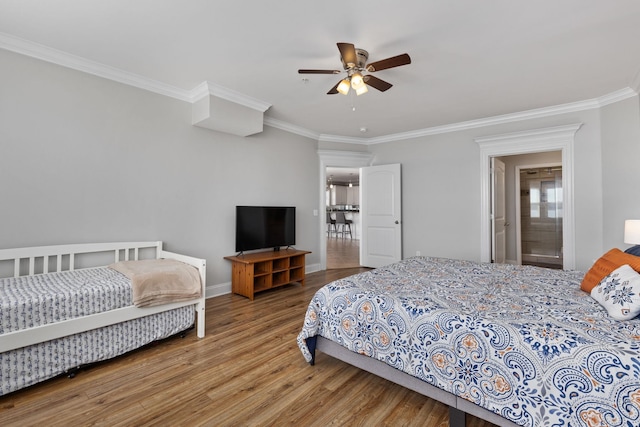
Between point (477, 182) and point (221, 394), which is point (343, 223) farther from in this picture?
point (221, 394)

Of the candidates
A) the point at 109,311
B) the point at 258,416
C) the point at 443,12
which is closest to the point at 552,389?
the point at 258,416

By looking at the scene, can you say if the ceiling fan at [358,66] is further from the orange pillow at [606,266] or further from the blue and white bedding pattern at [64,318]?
the blue and white bedding pattern at [64,318]

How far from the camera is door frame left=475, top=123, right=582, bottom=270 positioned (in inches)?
153

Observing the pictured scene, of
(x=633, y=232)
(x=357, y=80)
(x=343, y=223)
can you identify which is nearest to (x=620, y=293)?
(x=633, y=232)

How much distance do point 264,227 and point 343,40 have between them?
2.64 metres

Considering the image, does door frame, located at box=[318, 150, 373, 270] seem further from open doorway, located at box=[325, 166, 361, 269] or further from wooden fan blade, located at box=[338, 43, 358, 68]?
wooden fan blade, located at box=[338, 43, 358, 68]

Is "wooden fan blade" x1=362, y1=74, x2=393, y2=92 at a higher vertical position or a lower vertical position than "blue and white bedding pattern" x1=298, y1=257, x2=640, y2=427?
higher

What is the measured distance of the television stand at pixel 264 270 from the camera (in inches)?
148

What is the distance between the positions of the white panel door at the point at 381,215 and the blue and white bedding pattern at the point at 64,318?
12.4ft

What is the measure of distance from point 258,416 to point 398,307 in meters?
1.01

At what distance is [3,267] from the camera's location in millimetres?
2438

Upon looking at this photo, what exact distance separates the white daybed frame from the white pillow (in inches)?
112

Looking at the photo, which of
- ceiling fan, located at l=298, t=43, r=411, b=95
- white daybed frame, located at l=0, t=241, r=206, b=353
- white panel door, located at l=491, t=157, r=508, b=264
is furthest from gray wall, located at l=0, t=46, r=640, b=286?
ceiling fan, located at l=298, t=43, r=411, b=95

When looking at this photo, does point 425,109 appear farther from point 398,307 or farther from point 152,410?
point 152,410
